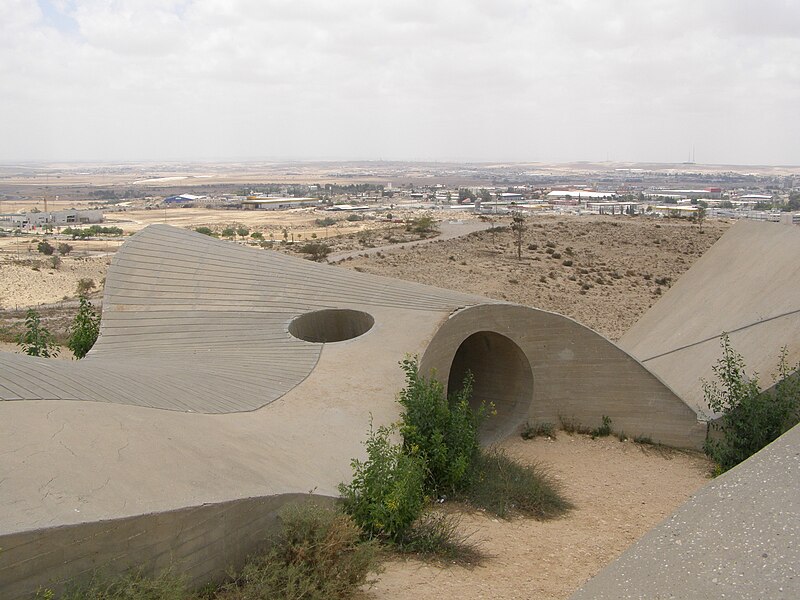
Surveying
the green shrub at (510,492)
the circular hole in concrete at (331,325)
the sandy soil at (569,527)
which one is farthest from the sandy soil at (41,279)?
the green shrub at (510,492)

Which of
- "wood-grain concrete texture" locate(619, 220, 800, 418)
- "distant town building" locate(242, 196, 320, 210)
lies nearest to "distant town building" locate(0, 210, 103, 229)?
"distant town building" locate(242, 196, 320, 210)

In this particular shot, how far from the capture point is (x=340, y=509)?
676 cm

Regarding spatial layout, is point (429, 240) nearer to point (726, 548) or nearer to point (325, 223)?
point (325, 223)

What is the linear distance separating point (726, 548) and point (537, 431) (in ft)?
28.3

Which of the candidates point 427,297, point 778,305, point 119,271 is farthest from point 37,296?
point 778,305

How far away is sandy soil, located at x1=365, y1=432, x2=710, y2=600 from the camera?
6.55 metres

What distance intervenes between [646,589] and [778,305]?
12124mm

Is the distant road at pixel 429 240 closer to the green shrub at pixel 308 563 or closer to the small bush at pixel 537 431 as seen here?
the small bush at pixel 537 431

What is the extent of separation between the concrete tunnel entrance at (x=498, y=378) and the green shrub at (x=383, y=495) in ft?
18.4

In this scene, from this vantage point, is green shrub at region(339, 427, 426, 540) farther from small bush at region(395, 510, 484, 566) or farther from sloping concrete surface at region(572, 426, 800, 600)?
sloping concrete surface at region(572, 426, 800, 600)

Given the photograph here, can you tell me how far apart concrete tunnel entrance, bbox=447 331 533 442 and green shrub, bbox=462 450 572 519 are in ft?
9.38

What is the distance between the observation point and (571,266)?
36594 millimetres

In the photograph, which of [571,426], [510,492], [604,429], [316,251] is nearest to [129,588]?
[510,492]

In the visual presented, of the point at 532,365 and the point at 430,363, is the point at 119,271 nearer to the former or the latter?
the point at 430,363
